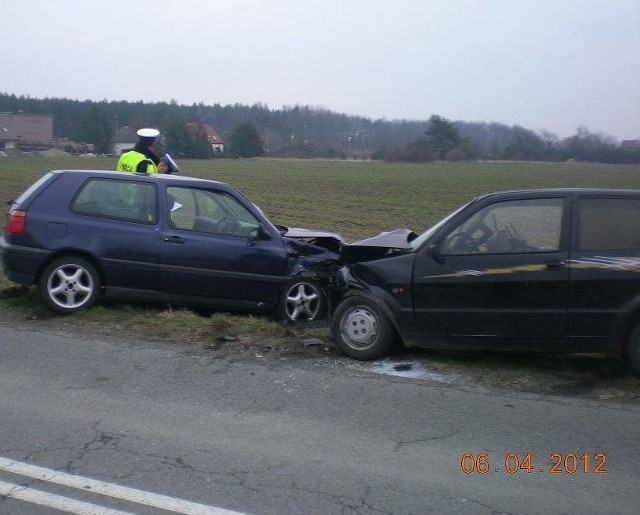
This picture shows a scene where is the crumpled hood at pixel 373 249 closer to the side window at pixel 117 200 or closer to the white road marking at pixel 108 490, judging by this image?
the side window at pixel 117 200

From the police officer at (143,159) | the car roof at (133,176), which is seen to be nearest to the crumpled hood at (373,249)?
the car roof at (133,176)

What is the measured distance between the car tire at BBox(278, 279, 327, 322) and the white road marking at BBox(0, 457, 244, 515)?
151 inches

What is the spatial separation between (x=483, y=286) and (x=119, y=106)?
89.8m

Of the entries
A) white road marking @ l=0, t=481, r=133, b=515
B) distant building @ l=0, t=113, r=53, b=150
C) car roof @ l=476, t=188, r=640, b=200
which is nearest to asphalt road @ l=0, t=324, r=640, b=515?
white road marking @ l=0, t=481, r=133, b=515

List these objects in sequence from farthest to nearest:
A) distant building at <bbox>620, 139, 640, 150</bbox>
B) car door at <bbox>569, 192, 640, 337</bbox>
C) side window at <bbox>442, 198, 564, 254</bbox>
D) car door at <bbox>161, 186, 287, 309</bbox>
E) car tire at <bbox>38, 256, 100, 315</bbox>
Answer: distant building at <bbox>620, 139, 640, 150</bbox> < car door at <bbox>161, 186, 287, 309</bbox> < car tire at <bbox>38, 256, 100, 315</bbox> < side window at <bbox>442, 198, 564, 254</bbox> < car door at <bbox>569, 192, 640, 337</bbox>

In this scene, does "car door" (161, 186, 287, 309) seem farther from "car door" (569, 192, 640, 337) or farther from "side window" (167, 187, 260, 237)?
"car door" (569, 192, 640, 337)

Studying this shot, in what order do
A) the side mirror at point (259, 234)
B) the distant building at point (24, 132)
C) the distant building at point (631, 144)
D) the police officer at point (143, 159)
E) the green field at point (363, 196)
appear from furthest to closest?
1. the distant building at point (24, 132)
2. the distant building at point (631, 144)
3. the green field at point (363, 196)
4. the police officer at point (143, 159)
5. the side mirror at point (259, 234)

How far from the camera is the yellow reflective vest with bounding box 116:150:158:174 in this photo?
8852 millimetres

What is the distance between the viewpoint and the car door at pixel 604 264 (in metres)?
5.81

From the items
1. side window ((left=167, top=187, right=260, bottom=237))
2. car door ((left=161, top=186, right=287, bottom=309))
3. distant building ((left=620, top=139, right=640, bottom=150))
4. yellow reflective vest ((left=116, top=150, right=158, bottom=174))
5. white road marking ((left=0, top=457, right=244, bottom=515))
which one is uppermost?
distant building ((left=620, top=139, right=640, bottom=150))

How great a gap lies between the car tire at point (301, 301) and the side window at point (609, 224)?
282 cm

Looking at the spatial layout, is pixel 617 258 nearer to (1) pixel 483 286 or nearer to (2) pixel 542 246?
(2) pixel 542 246

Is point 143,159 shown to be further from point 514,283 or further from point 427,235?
point 514,283

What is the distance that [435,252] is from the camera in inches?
247
